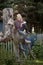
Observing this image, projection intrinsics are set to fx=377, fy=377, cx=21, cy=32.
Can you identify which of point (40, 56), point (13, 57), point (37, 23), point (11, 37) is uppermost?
point (11, 37)

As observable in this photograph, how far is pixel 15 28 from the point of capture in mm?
10297

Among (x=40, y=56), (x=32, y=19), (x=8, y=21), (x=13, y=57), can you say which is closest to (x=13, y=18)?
(x=8, y=21)

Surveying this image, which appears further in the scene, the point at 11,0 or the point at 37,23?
the point at 37,23

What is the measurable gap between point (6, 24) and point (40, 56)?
10.0 feet

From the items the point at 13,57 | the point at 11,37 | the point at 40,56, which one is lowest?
the point at 40,56

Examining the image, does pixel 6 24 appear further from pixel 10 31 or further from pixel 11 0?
pixel 11 0

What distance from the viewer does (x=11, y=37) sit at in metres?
10.2

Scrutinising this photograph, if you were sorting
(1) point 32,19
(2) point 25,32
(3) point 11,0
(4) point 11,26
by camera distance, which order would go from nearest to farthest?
(4) point 11,26
(2) point 25,32
(3) point 11,0
(1) point 32,19

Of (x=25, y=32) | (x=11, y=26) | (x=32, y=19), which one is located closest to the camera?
(x=11, y=26)

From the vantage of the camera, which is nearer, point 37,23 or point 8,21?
point 8,21

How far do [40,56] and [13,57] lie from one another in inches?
94.9

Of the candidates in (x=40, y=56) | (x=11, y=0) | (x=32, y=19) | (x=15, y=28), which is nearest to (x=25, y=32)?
(x=15, y=28)

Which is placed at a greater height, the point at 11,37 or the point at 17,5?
the point at 11,37

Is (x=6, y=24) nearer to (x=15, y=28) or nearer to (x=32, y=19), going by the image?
(x=15, y=28)
